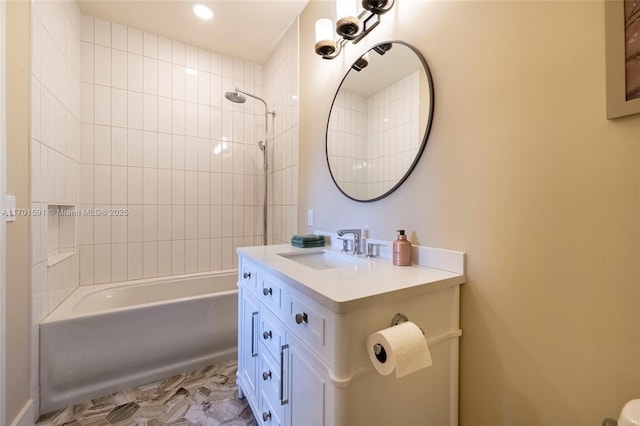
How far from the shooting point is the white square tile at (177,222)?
2.39 metres

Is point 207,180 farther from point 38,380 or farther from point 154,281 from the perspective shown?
point 38,380

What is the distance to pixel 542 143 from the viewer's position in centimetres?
76

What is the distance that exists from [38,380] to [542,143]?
8.28ft

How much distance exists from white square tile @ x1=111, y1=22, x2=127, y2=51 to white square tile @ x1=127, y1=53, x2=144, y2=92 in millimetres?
82

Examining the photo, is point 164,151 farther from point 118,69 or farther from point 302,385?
point 302,385

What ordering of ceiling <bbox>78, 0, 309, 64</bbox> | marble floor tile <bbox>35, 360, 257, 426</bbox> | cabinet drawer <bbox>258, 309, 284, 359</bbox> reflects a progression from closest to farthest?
cabinet drawer <bbox>258, 309, 284, 359</bbox>
marble floor tile <bbox>35, 360, 257, 426</bbox>
ceiling <bbox>78, 0, 309, 64</bbox>

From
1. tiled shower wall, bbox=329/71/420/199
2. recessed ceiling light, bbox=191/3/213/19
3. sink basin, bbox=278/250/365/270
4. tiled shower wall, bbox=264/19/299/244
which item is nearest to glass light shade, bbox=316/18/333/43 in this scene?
tiled shower wall, bbox=329/71/420/199

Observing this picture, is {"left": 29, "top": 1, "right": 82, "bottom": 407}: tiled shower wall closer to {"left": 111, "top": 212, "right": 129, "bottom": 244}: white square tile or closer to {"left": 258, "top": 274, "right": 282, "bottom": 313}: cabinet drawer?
{"left": 111, "top": 212, "right": 129, "bottom": 244}: white square tile

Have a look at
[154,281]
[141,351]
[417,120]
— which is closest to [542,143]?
[417,120]

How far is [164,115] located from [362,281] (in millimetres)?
2385

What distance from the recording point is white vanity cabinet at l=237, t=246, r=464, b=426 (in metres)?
0.71

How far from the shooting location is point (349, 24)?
1.27m

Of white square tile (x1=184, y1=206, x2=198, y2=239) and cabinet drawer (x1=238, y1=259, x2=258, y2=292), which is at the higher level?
white square tile (x1=184, y1=206, x2=198, y2=239)

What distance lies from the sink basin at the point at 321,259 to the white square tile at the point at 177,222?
58.9 inches
